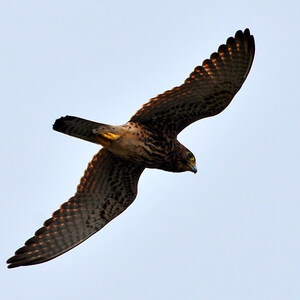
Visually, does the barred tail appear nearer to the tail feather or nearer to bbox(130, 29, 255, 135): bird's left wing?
the tail feather

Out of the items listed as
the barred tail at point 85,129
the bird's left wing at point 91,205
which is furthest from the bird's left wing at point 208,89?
the bird's left wing at point 91,205

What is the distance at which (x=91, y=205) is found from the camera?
52.5 ft

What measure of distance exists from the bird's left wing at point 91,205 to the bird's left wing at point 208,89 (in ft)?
3.57

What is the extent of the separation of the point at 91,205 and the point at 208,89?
2887 mm

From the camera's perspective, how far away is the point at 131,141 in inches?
596

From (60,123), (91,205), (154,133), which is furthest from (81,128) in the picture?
(91,205)

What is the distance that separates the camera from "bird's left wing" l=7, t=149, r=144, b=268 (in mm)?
15648

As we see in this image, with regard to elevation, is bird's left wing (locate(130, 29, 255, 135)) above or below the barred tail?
above

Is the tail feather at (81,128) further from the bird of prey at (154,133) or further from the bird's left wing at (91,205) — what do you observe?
the bird's left wing at (91,205)

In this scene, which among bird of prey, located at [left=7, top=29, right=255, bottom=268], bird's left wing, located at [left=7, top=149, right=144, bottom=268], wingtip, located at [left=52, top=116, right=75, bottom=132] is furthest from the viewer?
bird's left wing, located at [left=7, top=149, right=144, bottom=268]

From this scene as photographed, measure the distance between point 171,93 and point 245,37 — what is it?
1.56 meters

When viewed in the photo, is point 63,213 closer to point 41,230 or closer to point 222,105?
point 41,230

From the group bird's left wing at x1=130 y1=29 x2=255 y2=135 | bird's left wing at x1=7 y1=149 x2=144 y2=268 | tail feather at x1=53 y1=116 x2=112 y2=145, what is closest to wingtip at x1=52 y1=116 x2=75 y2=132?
tail feather at x1=53 y1=116 x2=112 y2=145

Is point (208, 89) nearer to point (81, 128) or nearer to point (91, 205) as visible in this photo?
point (81, 128)
